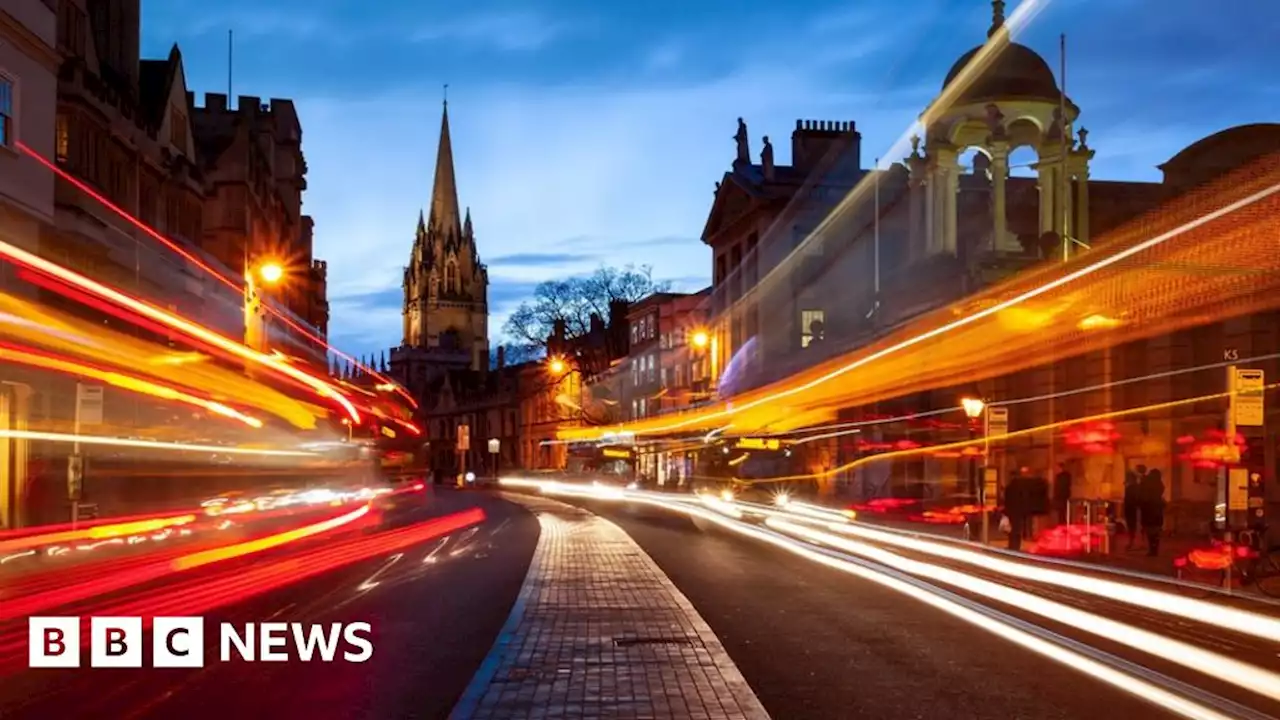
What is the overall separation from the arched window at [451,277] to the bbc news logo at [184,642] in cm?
17300

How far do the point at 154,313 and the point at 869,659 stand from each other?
16.9 metres

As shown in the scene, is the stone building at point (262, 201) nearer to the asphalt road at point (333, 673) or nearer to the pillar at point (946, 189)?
the pillar at point (946, 189)

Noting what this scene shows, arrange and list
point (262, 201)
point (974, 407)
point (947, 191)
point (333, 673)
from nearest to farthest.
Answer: point (333, 673), point (974, 407), point (947, 191), point (262, 201)

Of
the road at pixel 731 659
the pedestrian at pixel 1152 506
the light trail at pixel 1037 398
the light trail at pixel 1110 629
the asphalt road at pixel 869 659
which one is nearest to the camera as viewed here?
the road at pixel 731 659

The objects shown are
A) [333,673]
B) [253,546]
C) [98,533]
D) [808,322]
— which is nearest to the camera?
[333,673]

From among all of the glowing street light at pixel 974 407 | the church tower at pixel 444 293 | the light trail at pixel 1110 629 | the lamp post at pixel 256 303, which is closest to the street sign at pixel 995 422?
the glowing street light at pixel 974 407

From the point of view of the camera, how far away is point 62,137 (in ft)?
110

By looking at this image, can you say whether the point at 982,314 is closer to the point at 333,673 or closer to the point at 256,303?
the point at 333,673

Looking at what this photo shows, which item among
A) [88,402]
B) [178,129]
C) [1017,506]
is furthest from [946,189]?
[88,402]

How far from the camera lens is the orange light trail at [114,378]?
70.1 ft

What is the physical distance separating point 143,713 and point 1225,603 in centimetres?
1385

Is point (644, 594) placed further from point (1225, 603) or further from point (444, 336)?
point (444, 336)

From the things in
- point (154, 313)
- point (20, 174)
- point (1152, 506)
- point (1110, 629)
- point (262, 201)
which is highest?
point (262, 201)

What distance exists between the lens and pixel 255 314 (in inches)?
2013
